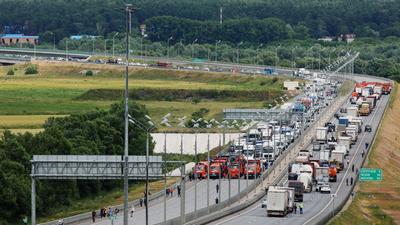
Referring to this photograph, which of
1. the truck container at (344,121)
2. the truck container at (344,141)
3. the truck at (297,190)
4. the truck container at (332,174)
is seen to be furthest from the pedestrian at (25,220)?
the truck container at (344,121)

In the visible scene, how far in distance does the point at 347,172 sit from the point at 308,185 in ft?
48.7

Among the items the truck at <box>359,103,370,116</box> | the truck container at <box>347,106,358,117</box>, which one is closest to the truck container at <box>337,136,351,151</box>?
the truck container at <box>347,106,358,117</box>

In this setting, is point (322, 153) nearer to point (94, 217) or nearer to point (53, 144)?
point (53, 144)

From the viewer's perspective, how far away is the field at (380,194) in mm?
112562

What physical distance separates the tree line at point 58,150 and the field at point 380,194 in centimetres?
2298

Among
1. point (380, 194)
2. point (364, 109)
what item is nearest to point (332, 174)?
point (380, 194)

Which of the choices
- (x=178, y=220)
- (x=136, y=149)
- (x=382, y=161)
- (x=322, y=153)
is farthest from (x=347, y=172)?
(x=178, y=220)

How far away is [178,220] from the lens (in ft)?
310

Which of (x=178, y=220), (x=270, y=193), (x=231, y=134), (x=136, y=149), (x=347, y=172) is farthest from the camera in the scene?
(x=231, y=134)

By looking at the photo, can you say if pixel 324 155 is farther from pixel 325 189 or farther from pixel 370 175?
pixel 325 189

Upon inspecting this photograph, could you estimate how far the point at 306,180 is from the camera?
120562 millimetres

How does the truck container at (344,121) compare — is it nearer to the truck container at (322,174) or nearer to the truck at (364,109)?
the truck at (364,109)

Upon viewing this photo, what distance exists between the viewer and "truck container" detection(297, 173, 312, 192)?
392 ft

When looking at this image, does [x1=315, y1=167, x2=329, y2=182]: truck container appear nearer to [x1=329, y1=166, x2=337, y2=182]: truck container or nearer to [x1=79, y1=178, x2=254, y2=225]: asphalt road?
[x1=329, y1=166, x2=337, y2=182]: truck container
